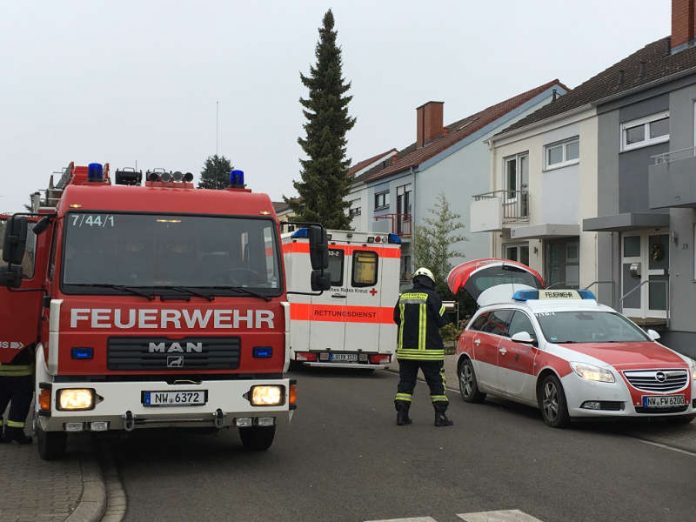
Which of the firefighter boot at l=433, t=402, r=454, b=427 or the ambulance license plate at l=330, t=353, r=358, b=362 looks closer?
the firefighter boot at l=433, t=402, r=454, b=427


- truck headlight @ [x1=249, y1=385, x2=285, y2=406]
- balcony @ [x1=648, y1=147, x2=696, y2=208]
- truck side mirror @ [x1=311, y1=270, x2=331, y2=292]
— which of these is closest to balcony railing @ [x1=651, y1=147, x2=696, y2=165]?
balcony @ [x1=648, y1=147, x2=696, y2=208]

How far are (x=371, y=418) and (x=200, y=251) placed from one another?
4.29 meters

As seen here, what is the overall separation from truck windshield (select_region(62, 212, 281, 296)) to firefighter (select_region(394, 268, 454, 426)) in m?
3.07

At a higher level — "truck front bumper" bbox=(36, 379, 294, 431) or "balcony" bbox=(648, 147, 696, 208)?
"balcony" bbox=(648, 147, 696, 208)

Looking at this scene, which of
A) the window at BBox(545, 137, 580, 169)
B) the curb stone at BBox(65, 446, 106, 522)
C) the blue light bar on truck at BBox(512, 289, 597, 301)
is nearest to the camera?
the curb stone at BBox(65, 446, 106, 522)

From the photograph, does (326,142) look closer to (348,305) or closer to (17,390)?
(348,305)

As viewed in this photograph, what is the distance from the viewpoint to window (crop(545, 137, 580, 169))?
77.0 ft

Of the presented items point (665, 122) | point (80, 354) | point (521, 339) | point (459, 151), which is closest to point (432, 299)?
point (521, 339)

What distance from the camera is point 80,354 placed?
694cm

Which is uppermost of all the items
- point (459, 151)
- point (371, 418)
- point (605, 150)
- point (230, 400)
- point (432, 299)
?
point (459, 151)

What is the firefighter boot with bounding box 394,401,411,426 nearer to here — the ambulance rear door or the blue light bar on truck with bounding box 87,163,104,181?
the blue light bar on truck with bounding box 87,163,104,181

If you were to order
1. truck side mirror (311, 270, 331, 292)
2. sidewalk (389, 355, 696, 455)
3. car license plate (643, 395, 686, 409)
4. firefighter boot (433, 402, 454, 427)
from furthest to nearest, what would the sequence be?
firefighter boot (433, 402, 454, 427) < car license plate (643, 395, 686, 409) < sidewalk (389, 355, 696, 455) < truck side mirror (311, 270, 331, 292)

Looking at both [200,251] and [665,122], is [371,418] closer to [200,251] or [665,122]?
[200,251]

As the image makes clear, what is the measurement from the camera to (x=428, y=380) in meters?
10.3
